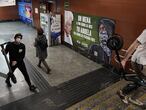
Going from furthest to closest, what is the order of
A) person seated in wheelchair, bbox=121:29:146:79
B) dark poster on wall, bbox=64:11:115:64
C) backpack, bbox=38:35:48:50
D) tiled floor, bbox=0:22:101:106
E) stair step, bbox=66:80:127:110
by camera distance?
dark poster on wall, bbox=64:11:115:64 < backpack, bbox=38:35:48:50 < tiled floor, bbox=0:22:101:106 < stair step, bbox=66:80:127:110 < person seated in wheelchair, bbox=121:29:146:79

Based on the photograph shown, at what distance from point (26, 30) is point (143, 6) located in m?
7.33

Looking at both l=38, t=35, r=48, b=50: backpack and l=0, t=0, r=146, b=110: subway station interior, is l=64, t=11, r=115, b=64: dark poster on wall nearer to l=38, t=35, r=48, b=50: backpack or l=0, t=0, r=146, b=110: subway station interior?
l=0, t=0, r=146, b=110: subway station interior

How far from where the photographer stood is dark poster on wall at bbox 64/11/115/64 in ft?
18.4

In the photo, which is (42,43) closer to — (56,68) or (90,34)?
(56,68)

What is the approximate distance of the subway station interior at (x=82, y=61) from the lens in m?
3.77

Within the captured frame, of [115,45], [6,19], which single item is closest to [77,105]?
[115,45]

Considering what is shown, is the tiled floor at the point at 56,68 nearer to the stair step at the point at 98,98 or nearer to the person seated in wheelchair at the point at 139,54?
the stair step at the point at 98,98

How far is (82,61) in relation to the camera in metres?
6.21

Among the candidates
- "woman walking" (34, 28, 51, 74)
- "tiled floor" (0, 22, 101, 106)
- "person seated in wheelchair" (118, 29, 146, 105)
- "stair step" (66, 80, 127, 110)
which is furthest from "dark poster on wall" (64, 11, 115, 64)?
"person seated in wheelchair" (118, 29, 146, 105)

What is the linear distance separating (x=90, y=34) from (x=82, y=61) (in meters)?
0.90

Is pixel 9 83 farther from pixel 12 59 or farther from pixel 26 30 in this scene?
pixel 26 30

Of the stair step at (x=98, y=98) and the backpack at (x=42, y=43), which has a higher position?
the backpack at (x=42, y=43)

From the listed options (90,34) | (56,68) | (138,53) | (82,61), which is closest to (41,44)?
(56,68)

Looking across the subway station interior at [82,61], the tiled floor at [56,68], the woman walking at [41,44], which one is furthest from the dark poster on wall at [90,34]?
the woman walking at [41,44]
